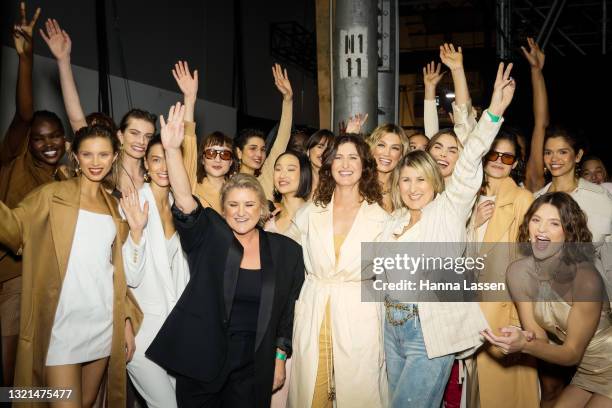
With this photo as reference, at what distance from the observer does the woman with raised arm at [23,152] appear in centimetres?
354

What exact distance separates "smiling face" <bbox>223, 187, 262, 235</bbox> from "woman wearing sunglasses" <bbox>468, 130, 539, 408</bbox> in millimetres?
1502

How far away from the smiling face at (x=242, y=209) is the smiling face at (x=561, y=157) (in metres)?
2.31

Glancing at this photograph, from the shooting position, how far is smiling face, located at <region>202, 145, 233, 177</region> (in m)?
3.97

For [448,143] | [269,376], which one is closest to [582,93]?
[448,143]

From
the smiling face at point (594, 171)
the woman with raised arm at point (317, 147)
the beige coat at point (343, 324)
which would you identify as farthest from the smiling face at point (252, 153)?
the smiling face at point (594, 171)

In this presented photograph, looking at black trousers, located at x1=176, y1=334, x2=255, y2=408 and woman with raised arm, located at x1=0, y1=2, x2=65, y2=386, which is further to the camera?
woman with raised arm, located at x1=0, y1=2, x2=65, y2=386

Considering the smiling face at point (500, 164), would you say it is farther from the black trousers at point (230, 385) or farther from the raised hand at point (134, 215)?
the raised hand at point (134, 215)

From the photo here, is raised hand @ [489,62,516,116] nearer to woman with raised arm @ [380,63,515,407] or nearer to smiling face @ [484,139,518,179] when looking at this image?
woman with raised arm @ [380,63,515,407]

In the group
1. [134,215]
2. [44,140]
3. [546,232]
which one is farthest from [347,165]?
[44,140]

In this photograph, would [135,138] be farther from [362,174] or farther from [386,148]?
[386,148]

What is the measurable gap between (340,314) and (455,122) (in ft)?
5.12

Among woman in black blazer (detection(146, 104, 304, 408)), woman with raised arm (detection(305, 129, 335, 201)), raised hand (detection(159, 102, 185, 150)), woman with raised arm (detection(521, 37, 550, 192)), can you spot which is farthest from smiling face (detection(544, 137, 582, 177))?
raised hand (detection(159, 102, 185, 150))

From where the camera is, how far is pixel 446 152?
3.85 metres

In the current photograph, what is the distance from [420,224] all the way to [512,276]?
0.63 metres
